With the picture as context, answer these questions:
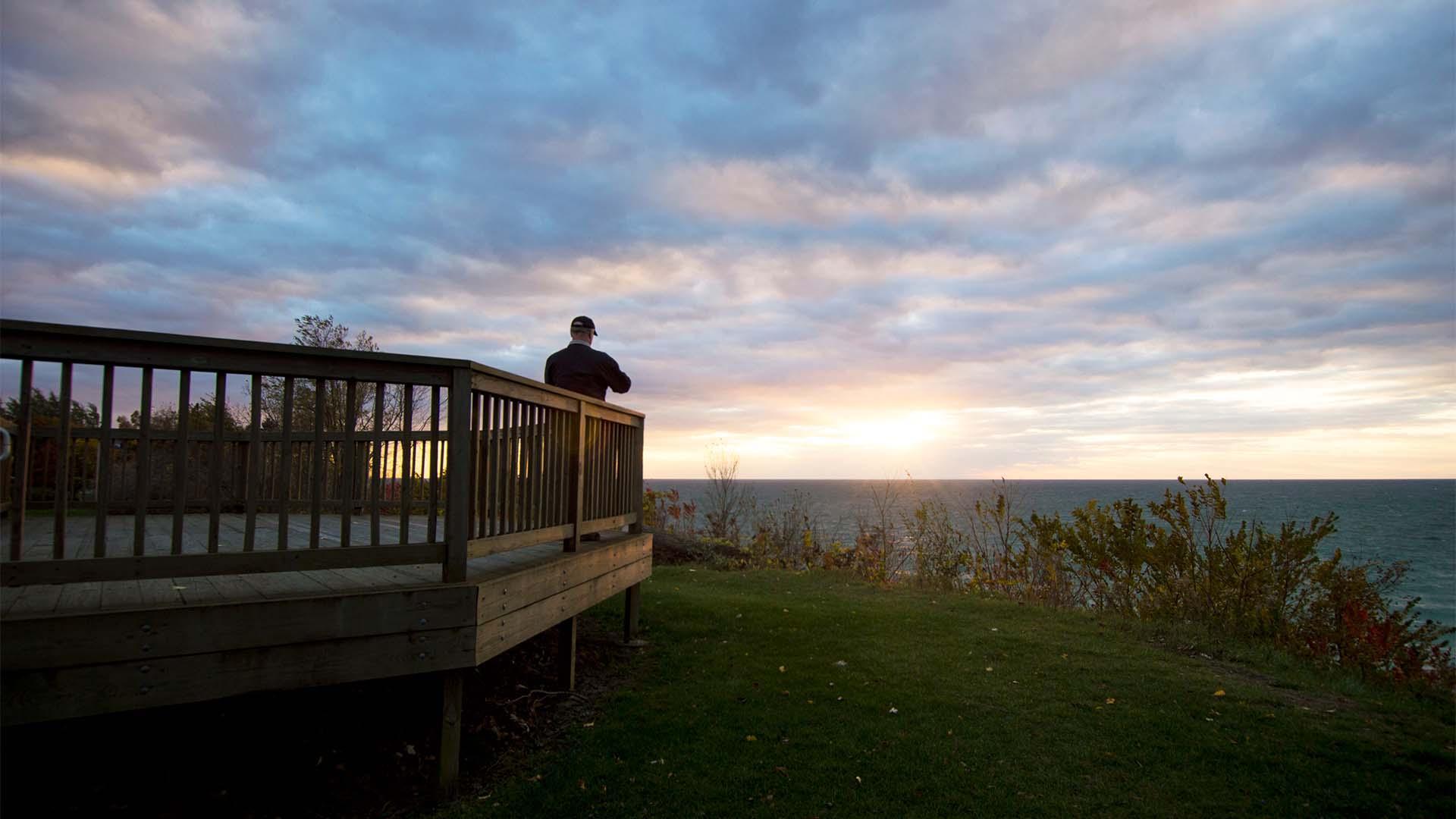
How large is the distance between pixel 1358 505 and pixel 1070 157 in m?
57.1

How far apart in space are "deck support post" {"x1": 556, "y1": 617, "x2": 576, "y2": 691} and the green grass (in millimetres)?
416

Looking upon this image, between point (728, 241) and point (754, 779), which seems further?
point (728, 241)

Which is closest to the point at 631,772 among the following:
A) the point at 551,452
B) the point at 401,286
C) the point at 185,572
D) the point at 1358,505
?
the point at 551,452

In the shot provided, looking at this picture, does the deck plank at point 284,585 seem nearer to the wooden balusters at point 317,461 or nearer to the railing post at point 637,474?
the wooden balusters at point 317,461

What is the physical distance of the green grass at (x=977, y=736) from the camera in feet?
10.9

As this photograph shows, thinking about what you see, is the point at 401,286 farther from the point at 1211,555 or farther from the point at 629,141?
the point at 1211,555

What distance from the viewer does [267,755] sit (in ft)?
11.3

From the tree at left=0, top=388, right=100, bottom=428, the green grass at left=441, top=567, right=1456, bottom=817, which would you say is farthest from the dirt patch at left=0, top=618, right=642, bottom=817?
the tree at left=0, top=388, right=100, bottom=428

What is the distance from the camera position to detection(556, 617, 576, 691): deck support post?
200 inches

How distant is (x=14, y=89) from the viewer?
4969 millimetres

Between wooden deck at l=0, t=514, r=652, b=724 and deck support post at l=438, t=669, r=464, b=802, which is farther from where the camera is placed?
deck support post at l=438, t=669, r=464, b=802

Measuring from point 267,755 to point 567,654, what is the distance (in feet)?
6.76

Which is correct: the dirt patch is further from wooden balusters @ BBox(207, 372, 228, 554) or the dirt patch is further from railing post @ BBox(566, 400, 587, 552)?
wooden balusters @ BBox(207, 372, 228, 554)

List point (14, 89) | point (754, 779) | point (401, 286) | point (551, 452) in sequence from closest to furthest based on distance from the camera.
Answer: point (754, 779) < point (551, 452) < point (14, 89) < point (401, 286)
